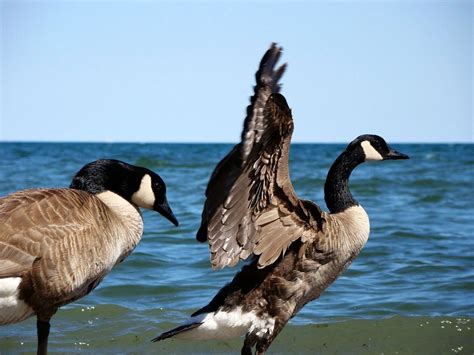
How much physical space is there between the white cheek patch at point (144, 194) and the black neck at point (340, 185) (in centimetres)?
135

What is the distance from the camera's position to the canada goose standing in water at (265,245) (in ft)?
16.7

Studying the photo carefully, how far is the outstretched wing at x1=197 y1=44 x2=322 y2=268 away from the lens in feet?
15.3

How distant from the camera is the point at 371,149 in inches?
250

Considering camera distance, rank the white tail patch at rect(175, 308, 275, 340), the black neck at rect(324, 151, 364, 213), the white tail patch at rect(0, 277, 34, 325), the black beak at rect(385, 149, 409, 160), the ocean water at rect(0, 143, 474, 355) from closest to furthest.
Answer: the white tail patch at rect(0, 277, 34, 325) → the white tail patch at rect(175, 308, 275, 340) → the black neck at rect(324, 151, 364, 213) → the black beak at rect(385, 149, 409, 160) → the ocean water at rect(0, 143, 474, 355)

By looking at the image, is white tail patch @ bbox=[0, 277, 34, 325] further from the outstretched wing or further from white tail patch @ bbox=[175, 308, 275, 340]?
the outstretched wing

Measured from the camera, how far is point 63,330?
23.6 ft

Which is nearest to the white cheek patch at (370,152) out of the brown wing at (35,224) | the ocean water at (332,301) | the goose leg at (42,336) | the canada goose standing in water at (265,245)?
the canada goose standing in water at (265,245)

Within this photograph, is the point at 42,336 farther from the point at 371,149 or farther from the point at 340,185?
the point at 371,149

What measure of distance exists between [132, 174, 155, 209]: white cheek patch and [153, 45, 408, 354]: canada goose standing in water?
0.70 metres

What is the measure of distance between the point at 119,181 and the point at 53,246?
38.3 inches

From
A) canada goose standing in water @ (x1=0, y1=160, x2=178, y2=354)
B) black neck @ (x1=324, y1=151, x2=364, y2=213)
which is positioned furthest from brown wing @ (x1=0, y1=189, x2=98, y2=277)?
black neck @ (x1=324, y1=151, x2=364, y2=213)

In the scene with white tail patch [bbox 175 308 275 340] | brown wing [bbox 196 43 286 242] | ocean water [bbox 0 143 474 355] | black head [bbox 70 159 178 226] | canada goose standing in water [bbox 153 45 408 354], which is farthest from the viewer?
ocean water [bbox 0 143 474 355]

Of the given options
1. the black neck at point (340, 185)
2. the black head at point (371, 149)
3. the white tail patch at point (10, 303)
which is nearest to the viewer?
the white tail patch at point (10, 303)

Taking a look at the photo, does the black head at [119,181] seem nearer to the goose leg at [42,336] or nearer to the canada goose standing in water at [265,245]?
the canada goose standing in water at [265,245]
